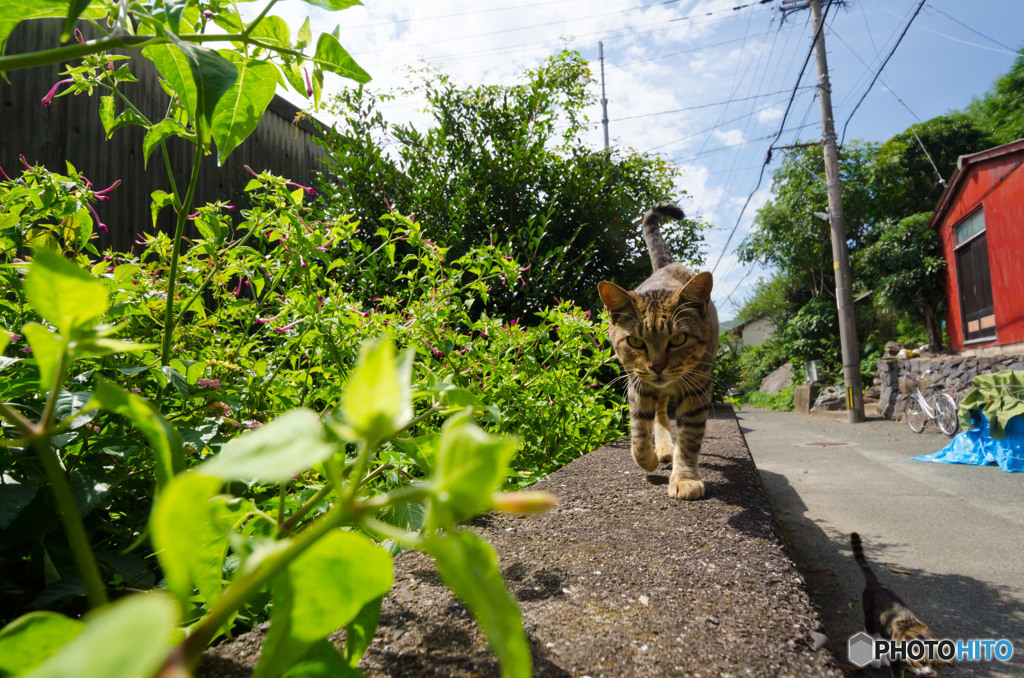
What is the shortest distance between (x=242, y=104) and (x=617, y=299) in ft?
7.79

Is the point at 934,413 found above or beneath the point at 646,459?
beneath

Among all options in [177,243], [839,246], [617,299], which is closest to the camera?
[177,243]

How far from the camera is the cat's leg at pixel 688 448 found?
7.32ft

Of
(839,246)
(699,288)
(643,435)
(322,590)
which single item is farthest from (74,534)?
(839,246)

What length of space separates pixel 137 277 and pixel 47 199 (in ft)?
0.78

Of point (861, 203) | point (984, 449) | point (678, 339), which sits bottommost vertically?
point (984, 449)

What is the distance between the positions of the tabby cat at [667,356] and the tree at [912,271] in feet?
46.0

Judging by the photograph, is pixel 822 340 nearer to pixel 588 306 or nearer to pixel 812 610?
pixel 588 306

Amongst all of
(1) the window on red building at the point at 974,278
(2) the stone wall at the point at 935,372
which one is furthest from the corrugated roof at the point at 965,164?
(2) the stone wall at the point at 935,372

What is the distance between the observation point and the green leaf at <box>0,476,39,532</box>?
762 millimetres

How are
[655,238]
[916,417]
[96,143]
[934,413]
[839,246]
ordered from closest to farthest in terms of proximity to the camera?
[96,143] → [655,238] → [934,413] → [916,417] → [839,246]

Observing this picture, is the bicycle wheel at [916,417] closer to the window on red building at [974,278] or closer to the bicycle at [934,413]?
the bicycle at [934,413]

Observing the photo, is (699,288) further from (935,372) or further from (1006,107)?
(1006,107)

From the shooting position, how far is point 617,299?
9.28 feet
